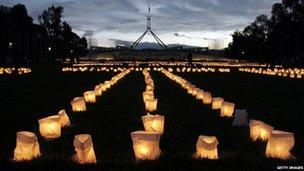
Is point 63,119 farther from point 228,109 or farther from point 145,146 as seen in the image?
point 228,109

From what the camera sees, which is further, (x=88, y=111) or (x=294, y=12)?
(x=294, y=12)

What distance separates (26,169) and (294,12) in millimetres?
83635

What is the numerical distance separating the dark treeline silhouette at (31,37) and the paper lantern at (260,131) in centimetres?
6845

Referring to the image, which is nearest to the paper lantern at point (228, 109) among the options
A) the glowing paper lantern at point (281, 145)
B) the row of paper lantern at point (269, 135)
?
the row of paper lantern at point (269, 135)

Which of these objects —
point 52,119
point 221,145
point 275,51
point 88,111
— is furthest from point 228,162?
point 275,51

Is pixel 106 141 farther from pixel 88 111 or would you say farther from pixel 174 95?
pixel 174 95

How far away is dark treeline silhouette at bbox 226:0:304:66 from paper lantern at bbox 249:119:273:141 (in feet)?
250

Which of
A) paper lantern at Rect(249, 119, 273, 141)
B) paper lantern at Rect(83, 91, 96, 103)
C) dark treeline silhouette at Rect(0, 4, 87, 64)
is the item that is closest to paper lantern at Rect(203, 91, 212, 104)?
paper lantern at Rect(83, 91, 96, 103)

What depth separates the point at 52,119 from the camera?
34.9ft

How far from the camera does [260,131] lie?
10281 millimetres

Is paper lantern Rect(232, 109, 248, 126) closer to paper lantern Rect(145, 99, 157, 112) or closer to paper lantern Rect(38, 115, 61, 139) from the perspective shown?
paper lantern Rect(145, 99, 157, 112)

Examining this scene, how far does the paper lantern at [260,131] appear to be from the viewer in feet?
33.3

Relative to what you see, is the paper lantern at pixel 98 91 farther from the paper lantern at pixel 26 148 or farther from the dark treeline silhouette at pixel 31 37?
the dark treeline silhouette at pixel 31 37

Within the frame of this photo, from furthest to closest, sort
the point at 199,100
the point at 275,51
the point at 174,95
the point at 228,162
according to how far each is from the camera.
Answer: the point at 275,51 < the point at 174,95 < the point at 199,100 < the point at 228,162
